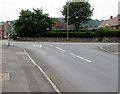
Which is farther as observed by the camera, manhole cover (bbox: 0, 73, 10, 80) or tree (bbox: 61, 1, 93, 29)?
tree (bbox: 61, 1, 93, 29)

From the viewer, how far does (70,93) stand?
732cm

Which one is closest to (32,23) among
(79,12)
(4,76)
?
(79,12)

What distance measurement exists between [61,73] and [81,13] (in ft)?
195

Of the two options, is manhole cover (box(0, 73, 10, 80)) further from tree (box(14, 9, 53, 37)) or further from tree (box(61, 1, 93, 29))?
tree (box(61, 1, 93, 29))

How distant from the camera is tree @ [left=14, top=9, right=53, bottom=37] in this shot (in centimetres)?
5075

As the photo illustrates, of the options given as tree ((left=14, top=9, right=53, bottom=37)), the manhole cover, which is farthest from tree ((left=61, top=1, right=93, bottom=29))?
the manhole cover

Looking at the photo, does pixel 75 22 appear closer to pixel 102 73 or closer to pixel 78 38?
pixel 78 38

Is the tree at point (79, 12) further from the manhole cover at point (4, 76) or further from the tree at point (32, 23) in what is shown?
the manhole cover at point (4, 76)

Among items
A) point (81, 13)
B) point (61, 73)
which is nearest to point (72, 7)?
point (81, 13)

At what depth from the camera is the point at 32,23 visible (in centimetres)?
5041

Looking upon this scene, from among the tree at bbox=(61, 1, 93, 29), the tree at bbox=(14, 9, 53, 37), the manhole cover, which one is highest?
the tree at bbox=(61, 1, 93, 29)

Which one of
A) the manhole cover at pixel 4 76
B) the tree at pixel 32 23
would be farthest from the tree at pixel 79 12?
the manhole cover at pixel 4 76

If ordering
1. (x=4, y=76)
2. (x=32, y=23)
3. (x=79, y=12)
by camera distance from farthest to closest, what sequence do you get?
(x=79, y=12), (x=32, y=23), (x=4, y=76)

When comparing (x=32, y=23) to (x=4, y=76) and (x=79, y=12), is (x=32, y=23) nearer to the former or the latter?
(x=79, y=12)
